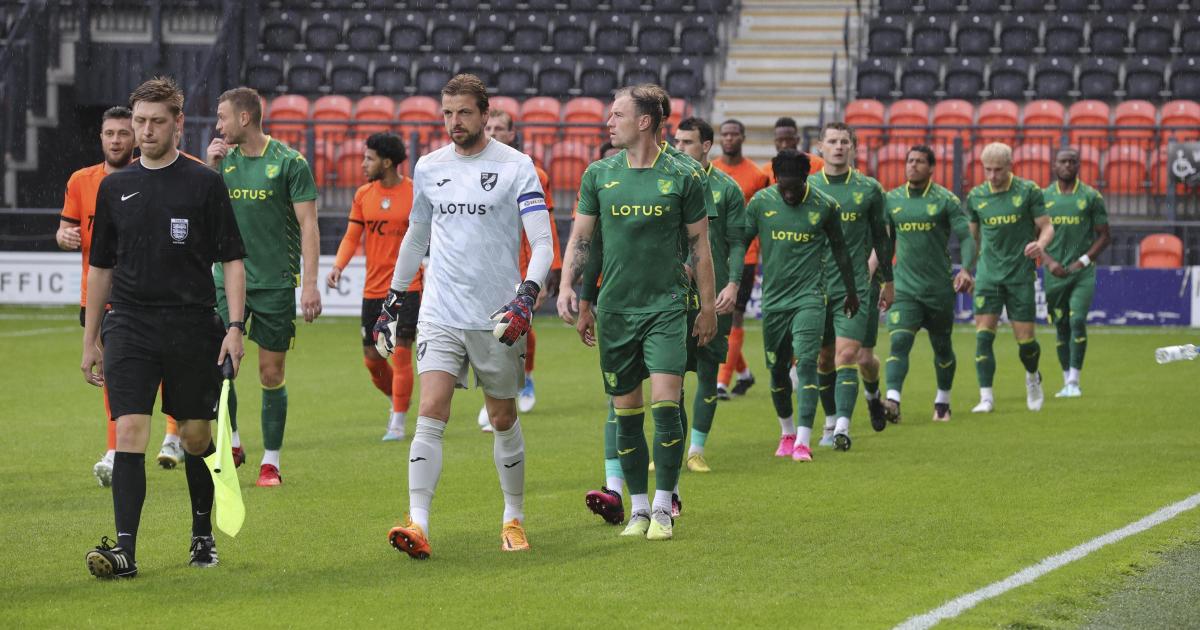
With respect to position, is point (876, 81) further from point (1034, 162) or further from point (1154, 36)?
point (1154, 36)

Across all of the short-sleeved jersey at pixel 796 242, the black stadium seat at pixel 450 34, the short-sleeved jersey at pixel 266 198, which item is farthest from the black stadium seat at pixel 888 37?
the short-sleeved jersey at pixel 266 198

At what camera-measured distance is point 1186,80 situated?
2612cm

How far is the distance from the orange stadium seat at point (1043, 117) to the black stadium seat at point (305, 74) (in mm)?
11306

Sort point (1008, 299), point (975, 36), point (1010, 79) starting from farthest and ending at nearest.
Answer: point (975, 36) < point (1010, 79) < point (1008, 299)

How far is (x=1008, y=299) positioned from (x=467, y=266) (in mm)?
7597

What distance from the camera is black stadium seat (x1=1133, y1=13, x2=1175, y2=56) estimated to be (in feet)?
88.3

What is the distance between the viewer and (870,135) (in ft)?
82.5

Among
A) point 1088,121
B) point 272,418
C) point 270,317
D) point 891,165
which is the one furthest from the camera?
point 1088,121

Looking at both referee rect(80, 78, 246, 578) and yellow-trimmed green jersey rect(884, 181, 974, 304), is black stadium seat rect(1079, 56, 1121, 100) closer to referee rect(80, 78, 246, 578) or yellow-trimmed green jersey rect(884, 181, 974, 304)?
yellow-trimmed green jersey rect(884, 181, 974, 304)

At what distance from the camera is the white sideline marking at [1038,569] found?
247 inches

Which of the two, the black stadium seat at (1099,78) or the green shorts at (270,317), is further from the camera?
the black stadium seat at (1099,78)

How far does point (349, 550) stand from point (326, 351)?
453 inches

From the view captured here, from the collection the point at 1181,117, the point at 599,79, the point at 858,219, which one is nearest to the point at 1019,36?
the point at 1181,117

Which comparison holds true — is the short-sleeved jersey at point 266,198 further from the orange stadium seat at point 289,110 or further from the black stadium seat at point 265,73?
the black stadium seat at point 265,73
